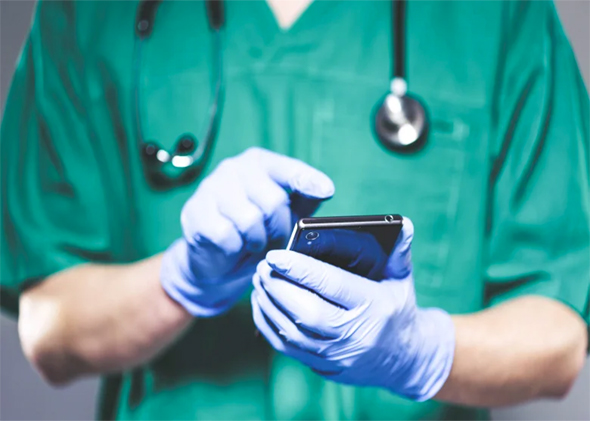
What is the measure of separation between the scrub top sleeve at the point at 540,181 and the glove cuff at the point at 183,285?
12.7 inches

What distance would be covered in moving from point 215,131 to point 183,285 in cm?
19

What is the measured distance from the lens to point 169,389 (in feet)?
2.49

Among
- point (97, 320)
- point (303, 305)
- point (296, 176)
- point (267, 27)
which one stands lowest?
point (97, 320)

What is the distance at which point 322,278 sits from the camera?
602mm

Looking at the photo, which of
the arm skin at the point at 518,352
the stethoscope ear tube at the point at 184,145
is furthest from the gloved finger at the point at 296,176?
the arm skin at the point at 518,352

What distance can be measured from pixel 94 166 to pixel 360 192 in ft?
1.01

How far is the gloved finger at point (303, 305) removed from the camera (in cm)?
61

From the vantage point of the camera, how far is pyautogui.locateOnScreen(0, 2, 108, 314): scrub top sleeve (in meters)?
0.78

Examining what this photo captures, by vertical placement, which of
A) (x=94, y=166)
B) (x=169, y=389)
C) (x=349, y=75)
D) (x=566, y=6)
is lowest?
(x=169, y=389)

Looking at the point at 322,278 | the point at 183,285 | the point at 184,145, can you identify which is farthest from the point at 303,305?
the point at 184,145

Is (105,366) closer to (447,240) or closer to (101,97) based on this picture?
(101,97)

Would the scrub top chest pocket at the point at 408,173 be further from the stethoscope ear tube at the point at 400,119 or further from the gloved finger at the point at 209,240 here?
the gloved finger at the point at 209,240

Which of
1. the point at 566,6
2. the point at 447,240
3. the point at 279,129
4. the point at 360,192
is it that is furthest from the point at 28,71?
the point at 566,6

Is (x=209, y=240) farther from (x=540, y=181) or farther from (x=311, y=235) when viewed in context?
(x=540, y=181)
